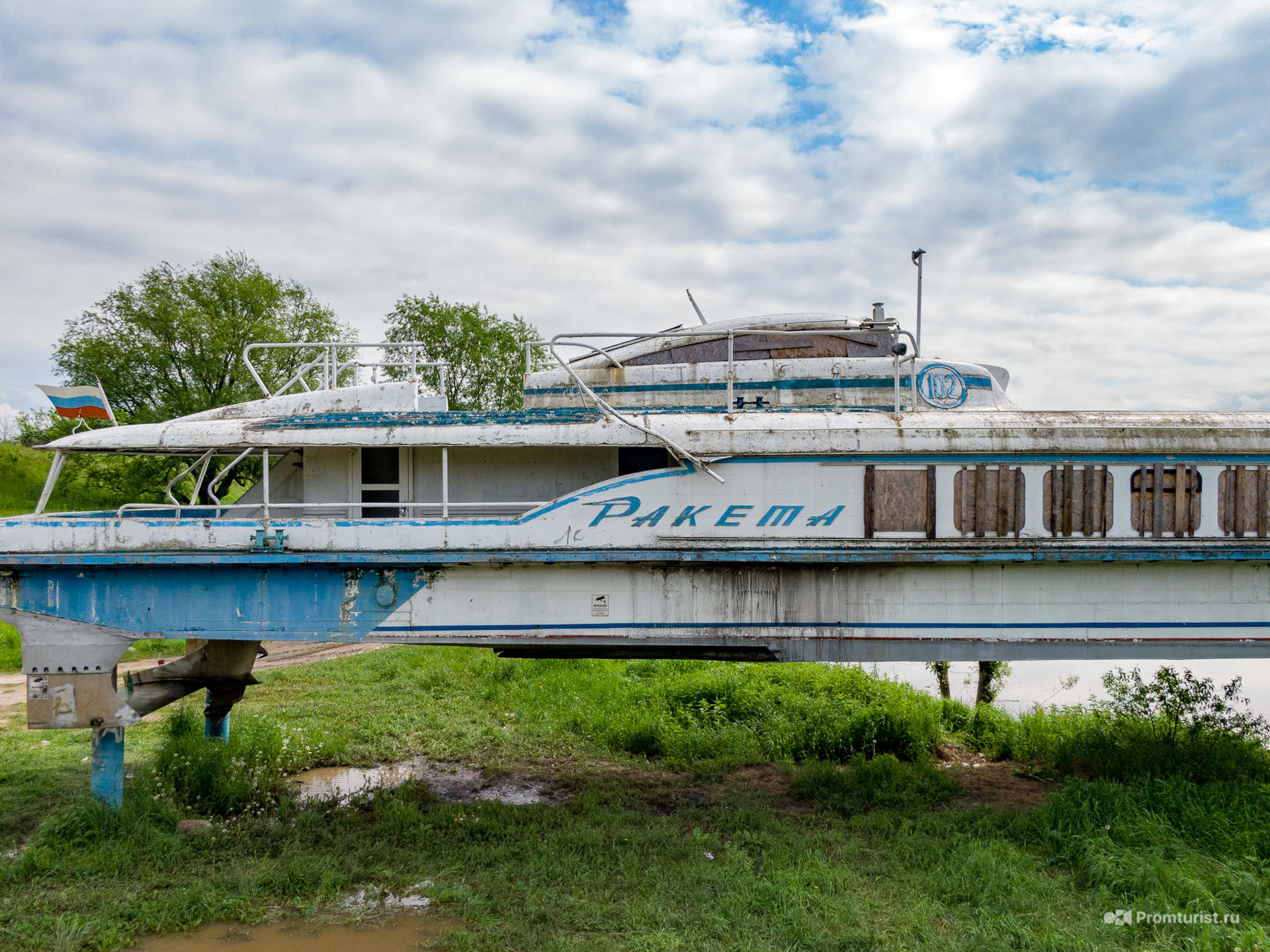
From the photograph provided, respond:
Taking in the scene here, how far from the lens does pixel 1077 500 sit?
704 centimetres

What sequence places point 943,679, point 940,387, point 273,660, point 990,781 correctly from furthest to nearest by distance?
point 273,660 → point 943,679 → point 990,781 → point 940,387

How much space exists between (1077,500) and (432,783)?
814cm

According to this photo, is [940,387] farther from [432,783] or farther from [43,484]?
[43,484]

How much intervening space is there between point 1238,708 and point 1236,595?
9.73 metres

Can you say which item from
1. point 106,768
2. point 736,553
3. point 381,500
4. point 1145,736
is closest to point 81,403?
point 381,500

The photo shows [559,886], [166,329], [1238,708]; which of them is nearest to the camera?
[559,886]

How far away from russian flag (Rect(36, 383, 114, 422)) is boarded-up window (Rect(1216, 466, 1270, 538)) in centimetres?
1103

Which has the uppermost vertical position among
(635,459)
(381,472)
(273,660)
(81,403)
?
(81,403)

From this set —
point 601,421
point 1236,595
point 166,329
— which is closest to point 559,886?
point 601,421

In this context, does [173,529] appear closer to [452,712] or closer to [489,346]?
[452,712]

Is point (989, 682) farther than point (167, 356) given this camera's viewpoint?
No

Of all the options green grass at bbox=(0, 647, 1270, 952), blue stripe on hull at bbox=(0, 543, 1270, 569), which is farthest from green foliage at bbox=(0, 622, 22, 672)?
blue stripe on hull at bbox=(0, 543, 1270, 569)

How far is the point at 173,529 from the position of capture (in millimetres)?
6930

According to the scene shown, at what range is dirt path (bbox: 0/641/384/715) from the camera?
43.1 ft
